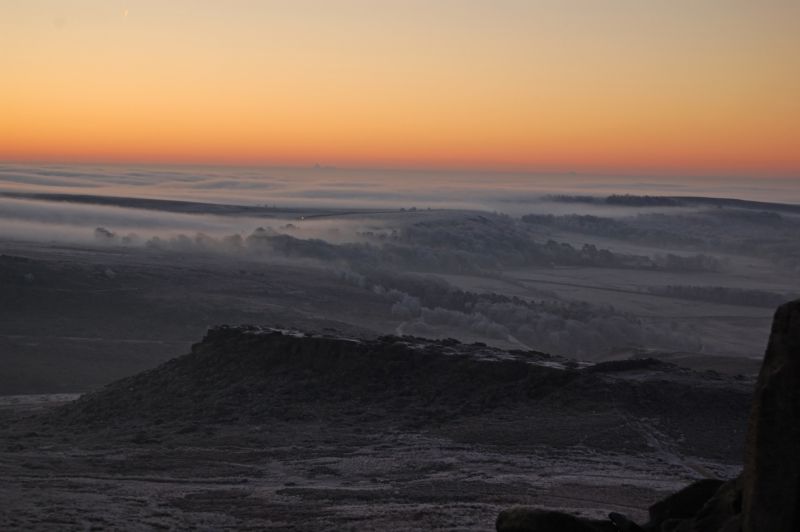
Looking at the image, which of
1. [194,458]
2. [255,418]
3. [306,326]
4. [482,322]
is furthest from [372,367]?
[482,322]

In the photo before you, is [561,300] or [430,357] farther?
[561,300]

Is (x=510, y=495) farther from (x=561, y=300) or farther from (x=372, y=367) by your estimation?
(x=561, y=300)

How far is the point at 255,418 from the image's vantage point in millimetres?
20156

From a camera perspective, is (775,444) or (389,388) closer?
(775,444)

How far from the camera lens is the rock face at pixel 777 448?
8375mm

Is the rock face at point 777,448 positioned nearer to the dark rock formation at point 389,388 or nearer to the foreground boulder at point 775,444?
the foreground boulder at point 775,444

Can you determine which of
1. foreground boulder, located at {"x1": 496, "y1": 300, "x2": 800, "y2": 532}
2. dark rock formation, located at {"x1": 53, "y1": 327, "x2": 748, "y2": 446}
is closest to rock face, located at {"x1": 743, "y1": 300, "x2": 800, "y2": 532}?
foreground boulder, located at {"x1": 496, "y1": 300, "x2": 800, "y2": 532}

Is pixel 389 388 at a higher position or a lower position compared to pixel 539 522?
lower

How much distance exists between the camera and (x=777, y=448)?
8438mm

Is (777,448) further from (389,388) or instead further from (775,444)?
(389,388)

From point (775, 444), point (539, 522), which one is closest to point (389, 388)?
point (539, 522)

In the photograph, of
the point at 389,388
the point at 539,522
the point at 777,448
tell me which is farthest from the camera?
the point at 389,388

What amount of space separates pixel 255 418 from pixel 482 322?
106 feet

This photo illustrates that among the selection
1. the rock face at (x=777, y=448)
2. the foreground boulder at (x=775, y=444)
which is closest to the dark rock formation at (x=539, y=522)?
the foreground boulder at (x=775, y=444)
